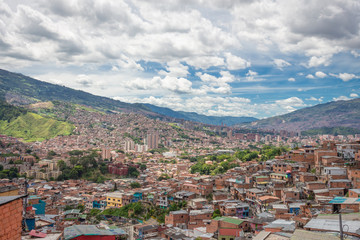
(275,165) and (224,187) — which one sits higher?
(275,165)

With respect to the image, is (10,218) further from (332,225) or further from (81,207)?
(81,207)

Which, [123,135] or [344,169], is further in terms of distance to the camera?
[123,135]

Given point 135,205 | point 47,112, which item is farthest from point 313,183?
point 47,112

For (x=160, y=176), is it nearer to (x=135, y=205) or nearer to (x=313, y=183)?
(x=135, y=205)

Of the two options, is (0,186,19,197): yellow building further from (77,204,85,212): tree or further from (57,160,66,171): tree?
(57,160,66,171): tree

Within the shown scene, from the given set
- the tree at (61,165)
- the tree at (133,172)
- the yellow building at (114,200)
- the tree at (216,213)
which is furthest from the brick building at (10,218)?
the tree at (133,172)

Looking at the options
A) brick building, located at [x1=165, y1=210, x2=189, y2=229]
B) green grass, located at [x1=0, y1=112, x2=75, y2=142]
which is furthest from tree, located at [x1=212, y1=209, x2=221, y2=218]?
green grass, located at [x1=0, y1=112, x2=75, y2=142]
